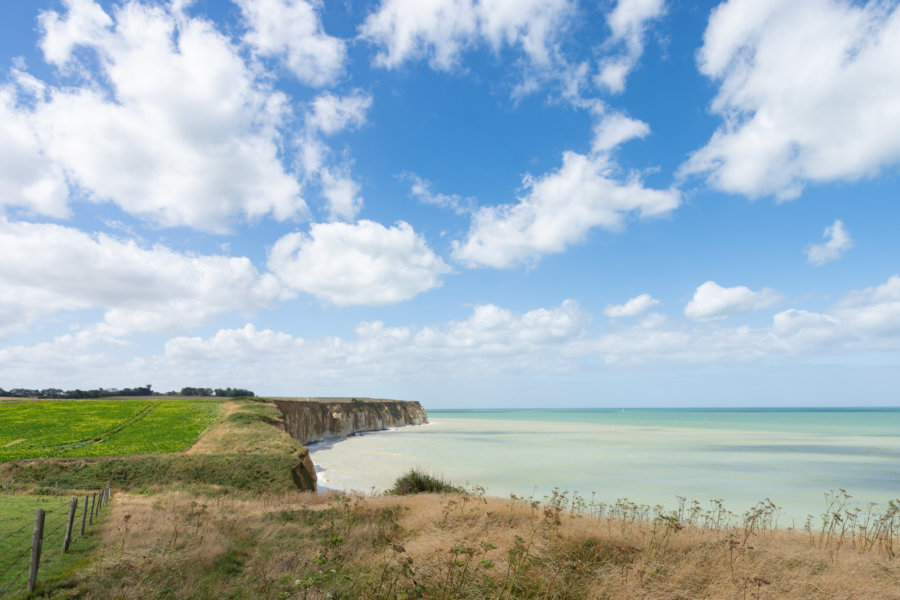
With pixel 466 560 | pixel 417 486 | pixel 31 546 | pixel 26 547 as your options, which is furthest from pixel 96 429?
pixel 466 560

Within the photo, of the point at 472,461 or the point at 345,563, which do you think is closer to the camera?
the point at 345,563

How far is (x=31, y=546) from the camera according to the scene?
11.6 metres

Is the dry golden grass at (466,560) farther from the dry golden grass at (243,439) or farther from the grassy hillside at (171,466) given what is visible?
the dry golden grass at (243,439)

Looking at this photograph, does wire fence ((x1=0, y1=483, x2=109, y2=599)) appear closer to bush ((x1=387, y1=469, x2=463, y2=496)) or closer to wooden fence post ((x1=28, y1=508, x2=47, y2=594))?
wooden fence post ((x1=28, y1=508, x2=47, y2=594))

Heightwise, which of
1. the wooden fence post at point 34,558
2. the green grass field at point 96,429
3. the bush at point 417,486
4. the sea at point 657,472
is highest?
the wooden fence post at point 34,558

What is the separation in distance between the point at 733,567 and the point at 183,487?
2595 cm

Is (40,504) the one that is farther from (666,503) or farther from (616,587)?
(666,503)

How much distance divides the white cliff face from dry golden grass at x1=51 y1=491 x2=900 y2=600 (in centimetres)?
5371

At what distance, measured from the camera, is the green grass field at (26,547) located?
32.2 feet

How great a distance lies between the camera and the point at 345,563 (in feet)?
34.8

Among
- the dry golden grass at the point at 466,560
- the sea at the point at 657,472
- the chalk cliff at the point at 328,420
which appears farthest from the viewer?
the chalk cliff at the point at 328,420

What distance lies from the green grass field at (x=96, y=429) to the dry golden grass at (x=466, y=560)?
25.1 m

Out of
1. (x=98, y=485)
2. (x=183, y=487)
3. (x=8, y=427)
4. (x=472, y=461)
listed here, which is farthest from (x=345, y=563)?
(x=8, y=427)

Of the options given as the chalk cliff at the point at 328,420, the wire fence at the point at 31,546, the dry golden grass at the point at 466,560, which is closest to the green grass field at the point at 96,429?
the chalk cliff at the point at 328,420
